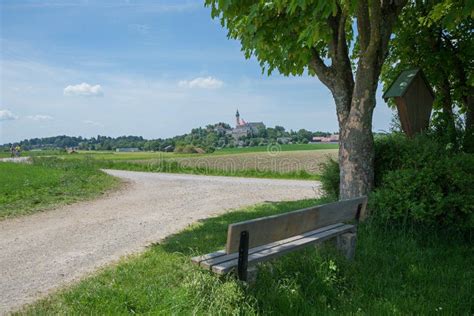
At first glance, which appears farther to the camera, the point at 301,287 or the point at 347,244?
the point at 347,244

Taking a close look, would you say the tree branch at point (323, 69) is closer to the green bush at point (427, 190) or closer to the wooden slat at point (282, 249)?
the green bush at point (427, 190)

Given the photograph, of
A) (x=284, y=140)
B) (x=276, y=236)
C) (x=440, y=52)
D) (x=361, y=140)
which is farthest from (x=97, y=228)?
(x=284, y=140)

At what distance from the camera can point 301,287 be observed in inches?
148

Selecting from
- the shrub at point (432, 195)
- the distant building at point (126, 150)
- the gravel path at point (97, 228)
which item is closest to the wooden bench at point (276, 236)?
the shrub at point (432, 195)

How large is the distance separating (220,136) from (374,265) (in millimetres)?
33953

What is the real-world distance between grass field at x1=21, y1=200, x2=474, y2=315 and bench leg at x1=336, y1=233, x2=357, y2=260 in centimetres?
15

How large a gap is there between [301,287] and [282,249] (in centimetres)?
42

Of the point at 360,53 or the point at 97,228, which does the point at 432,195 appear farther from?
the point at 97,228

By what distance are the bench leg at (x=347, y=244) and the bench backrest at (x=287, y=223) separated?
24 cm

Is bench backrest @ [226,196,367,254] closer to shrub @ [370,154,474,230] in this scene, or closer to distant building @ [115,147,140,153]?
shrub @ [370,154,474,230]

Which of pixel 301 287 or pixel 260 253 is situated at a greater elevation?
pixel 260 253

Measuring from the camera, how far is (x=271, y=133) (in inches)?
1339

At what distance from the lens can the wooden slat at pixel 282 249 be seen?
3346 millimetres

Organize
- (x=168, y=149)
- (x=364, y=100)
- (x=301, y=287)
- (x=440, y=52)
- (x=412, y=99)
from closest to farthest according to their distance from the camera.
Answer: (x=301, y=287) < (x=364, y=100) < (x=412, y=99) < (x=440, y=52) < (x=168, y=149)
